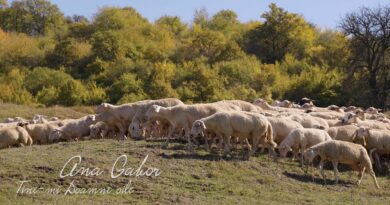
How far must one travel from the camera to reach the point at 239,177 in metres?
17.9

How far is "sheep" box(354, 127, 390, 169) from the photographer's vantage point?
21852 mm

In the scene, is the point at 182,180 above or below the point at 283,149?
below

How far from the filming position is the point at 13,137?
2386cm

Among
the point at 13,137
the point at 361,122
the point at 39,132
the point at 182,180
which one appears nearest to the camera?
the point at 182,180

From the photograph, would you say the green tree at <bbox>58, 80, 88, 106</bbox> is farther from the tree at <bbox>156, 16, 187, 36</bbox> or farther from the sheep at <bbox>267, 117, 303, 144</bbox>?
the sheep at <bbox>267, 117, 303, 144</bbox>

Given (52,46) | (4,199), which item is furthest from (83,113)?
(4,199)

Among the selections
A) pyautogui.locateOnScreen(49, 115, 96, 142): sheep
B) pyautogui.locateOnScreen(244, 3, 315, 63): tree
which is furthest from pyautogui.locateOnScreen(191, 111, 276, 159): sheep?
pyautogui.locateOnScreen(244, 3, 315, 63): tree

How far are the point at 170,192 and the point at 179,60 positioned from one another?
4883 cm

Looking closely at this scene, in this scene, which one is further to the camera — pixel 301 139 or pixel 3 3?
pixel 3 3

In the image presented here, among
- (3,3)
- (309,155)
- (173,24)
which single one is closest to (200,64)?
(173,24)

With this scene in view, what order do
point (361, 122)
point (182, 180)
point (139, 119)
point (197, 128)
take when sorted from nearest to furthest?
point (182, 180) → point (197, 128) → point (361, 122) → point (139, 119)

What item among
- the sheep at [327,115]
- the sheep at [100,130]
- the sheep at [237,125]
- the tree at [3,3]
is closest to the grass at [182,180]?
the sheep at [237,125]

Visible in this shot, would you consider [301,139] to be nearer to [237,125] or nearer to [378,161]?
[237,125]

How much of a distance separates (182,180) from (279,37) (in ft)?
165
